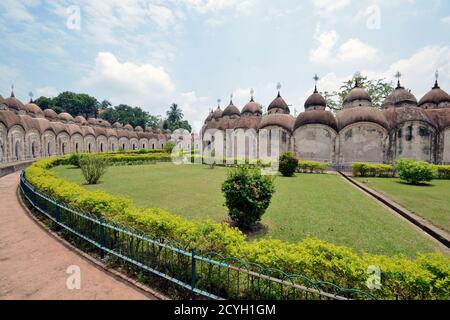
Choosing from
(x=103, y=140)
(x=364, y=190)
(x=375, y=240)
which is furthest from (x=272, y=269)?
(x=103, y=140)

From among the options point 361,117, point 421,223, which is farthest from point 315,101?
point 421,223

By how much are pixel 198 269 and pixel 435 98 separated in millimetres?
36299

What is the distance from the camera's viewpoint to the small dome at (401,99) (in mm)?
25984

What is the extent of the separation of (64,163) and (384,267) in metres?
30.4

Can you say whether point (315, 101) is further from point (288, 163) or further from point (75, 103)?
point (75, 103)

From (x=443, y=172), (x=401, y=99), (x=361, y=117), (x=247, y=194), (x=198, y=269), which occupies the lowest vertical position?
(x=198, y=269)

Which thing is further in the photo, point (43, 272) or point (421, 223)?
point (421, 223)

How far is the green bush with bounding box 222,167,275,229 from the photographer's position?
711 centimetres

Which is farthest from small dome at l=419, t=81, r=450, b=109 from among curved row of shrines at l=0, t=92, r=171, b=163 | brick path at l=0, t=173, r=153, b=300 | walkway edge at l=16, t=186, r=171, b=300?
curved row of shrines at l=0, t=92, r=171, b=163

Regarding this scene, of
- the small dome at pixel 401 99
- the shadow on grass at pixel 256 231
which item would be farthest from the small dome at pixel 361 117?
the shadow on grass at pixel 256 231

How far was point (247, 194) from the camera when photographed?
711 centimetres

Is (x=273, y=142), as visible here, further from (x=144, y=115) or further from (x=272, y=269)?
(x=144, y=115)

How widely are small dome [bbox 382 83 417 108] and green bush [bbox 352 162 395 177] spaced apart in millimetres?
11214

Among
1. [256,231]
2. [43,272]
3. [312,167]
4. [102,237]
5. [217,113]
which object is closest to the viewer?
[43,272]
